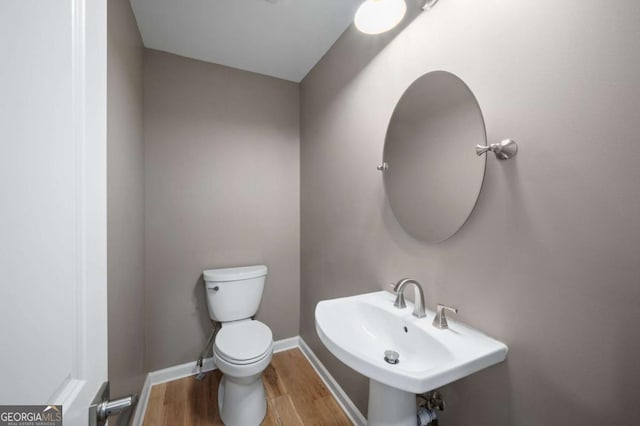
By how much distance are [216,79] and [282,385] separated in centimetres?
240

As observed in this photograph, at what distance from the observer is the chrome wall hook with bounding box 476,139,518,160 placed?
0.74 m

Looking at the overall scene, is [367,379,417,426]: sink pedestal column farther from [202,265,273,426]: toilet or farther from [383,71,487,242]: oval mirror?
[202,265,273,426]: toilet

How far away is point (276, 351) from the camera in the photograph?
211 cm

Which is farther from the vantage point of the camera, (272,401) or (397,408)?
(272,401)

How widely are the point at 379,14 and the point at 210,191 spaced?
158 centimetres

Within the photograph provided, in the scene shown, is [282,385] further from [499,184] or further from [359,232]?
[499,184]

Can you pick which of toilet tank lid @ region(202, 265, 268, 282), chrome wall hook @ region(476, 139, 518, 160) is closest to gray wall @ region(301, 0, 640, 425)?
chrome wall hook @ region(476, 139, 518, 160)

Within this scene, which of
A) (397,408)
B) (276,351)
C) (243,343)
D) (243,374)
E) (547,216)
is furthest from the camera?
(276,351)

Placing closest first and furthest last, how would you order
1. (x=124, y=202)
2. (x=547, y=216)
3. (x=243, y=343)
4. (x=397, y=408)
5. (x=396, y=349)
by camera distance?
(x=547, y=216), (x=397, y=408), (x=396, y=349), (x=124, y=202), (x=243, y=343)

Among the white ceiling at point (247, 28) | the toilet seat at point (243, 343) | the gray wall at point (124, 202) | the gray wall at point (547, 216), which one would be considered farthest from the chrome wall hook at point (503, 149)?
the toilet seat at point (243, 343)

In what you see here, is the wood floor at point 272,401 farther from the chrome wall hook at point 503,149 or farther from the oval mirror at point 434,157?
the chrome wall hook at point 503,149

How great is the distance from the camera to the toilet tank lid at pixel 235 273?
1741mm

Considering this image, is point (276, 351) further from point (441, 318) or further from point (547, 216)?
point (547, 216)

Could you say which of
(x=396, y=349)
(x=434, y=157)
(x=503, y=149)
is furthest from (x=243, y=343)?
(x=503, y=149)
